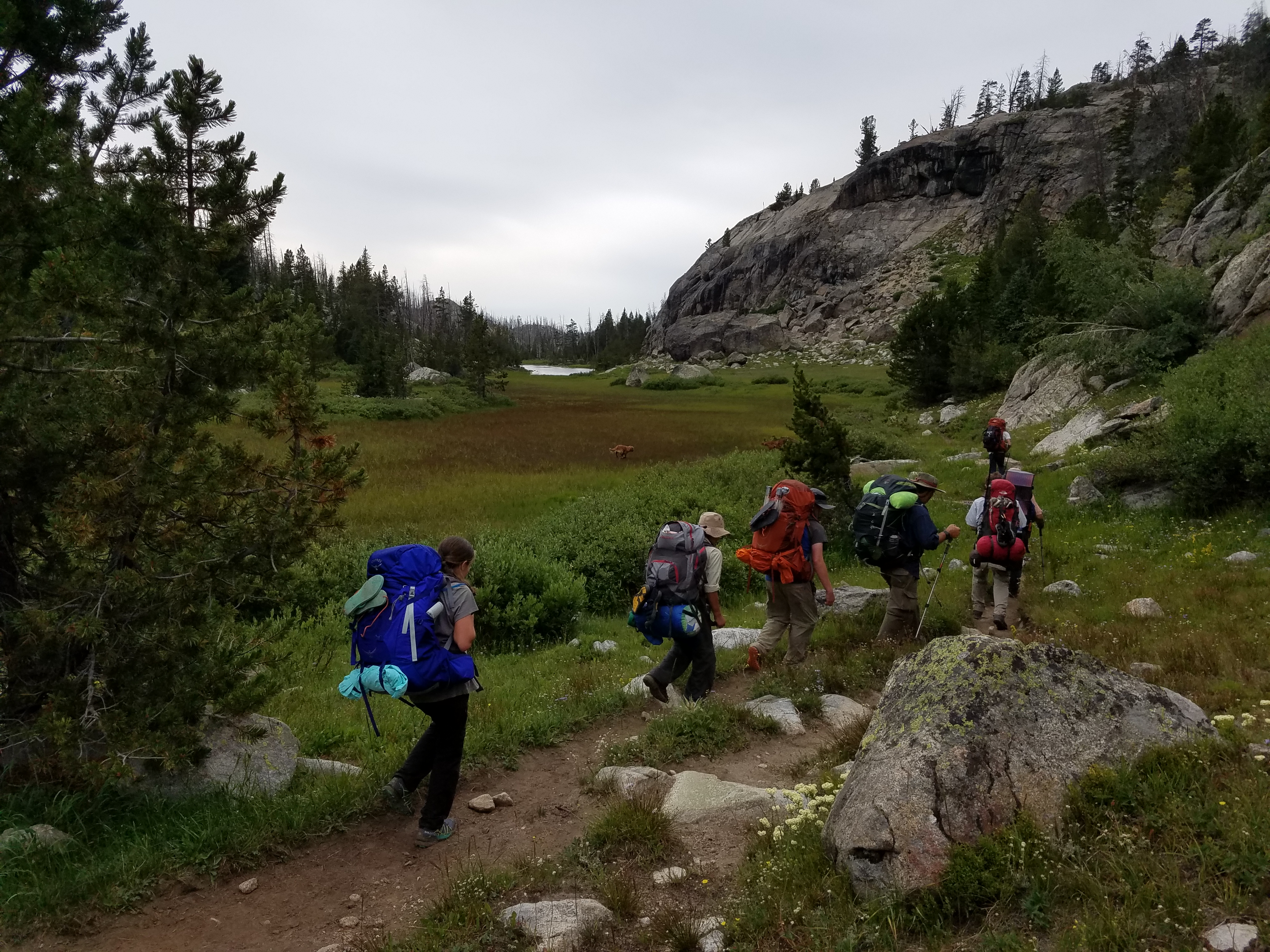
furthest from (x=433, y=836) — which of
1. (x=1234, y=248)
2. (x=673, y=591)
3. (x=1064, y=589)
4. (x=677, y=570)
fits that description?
(x=1234, y=248)

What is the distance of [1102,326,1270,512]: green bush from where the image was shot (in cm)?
1122

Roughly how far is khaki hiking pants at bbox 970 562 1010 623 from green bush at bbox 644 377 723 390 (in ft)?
212

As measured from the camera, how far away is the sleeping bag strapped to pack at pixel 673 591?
277 inches

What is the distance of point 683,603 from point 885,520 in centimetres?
300

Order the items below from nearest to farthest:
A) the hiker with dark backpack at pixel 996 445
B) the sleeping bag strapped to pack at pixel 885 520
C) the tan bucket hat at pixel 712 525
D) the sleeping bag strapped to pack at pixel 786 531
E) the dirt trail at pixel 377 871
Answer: the dirt trail at pixel 377 871, the tan bucket hat at pixel 712 525, the sleeping bag strapped to pack at pixel 786 531, the sleeping bag strapped to pack at pixel 885 520, the hiker with dark backpack at pixel 996 445

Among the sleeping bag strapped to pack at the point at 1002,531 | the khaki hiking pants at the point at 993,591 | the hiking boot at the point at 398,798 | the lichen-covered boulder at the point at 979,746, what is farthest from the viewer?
the khaki hiking pants at the point at 993,591

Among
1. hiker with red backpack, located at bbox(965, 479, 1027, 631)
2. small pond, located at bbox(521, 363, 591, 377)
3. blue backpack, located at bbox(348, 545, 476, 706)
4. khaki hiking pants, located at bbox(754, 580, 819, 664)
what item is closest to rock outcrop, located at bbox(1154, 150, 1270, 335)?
hiker with red backpack, located at bbox(965, 479, 1027, 631)

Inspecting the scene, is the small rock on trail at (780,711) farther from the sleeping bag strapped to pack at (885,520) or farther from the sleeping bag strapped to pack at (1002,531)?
the sleeping bag strapped to pack at (1002,531)

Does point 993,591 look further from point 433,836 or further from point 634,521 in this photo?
point 634,521

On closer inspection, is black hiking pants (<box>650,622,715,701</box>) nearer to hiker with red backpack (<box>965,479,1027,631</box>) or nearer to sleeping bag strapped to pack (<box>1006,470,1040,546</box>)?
hiker with red backpack (<box>965,479,1027,631</box>)

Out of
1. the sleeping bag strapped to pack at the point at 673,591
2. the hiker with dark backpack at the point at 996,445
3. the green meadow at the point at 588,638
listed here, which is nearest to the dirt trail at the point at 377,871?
the green meadow at the point at 588,638

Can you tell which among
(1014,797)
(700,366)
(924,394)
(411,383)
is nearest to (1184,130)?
(700,366)

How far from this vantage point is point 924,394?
130 feet

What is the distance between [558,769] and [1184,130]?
108218mm
